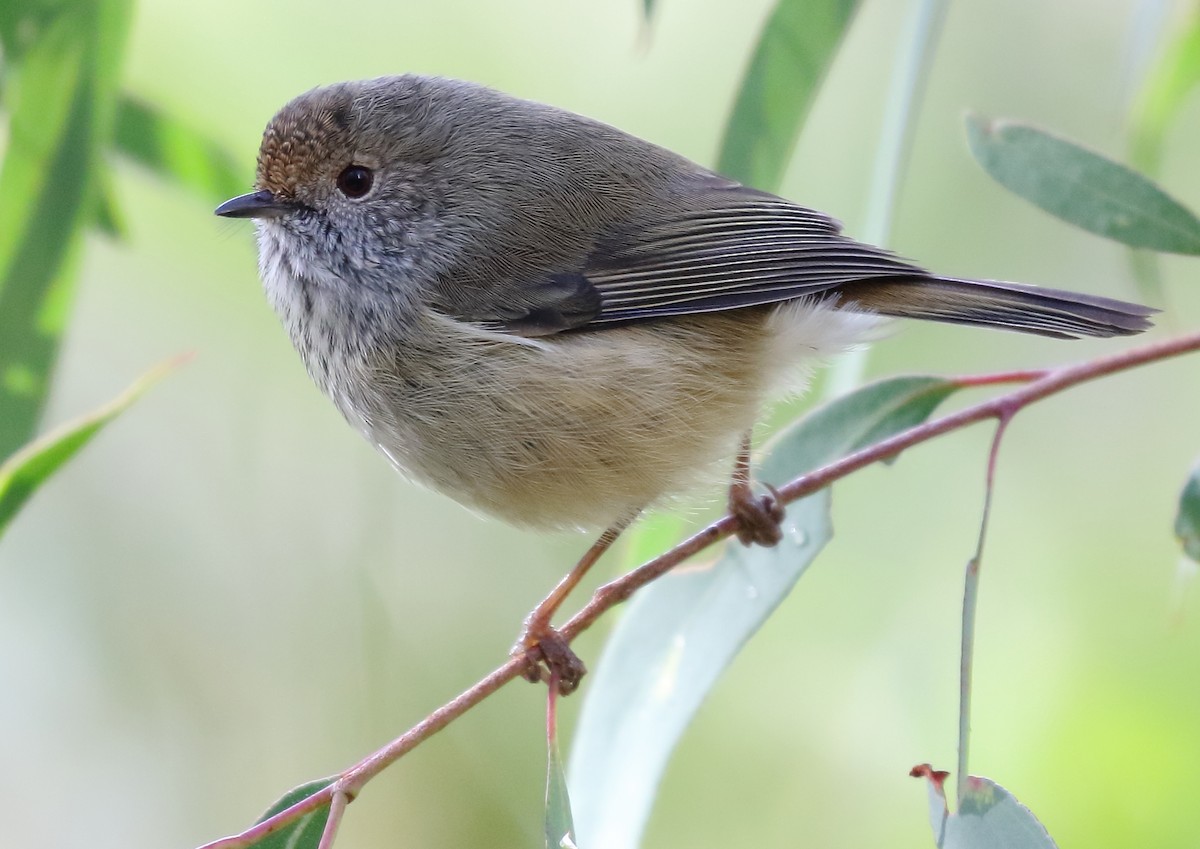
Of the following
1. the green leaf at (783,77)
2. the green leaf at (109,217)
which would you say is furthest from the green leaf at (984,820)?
the green leaf at (109,217)

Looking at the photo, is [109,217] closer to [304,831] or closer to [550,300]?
[550,300]

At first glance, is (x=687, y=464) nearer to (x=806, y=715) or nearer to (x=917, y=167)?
(x=806, y=715)

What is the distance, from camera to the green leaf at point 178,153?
2.61 m

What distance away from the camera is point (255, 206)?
2.15 meters

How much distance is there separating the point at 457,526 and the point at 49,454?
260cm

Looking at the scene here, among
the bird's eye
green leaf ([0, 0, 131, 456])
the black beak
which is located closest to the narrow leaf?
the bird's eye

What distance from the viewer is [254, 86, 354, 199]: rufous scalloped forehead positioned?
2.18 m

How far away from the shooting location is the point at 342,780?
1469mm

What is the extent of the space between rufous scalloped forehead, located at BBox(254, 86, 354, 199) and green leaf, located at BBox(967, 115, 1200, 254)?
110cm

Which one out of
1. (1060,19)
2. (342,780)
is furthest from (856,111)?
(342,780)

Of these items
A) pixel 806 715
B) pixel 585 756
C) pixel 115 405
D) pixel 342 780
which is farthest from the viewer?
pixel 806 715

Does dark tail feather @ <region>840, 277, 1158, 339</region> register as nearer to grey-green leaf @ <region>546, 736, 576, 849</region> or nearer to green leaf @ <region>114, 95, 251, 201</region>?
grey-green leaf @ <region>546, 736, 576, 849</region>

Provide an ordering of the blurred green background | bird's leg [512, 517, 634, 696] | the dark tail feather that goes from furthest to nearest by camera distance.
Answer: the blurred green background → bird's leg [512, 517, 634, 696] → the dark tail feather

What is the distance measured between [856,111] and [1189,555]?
2772mm
